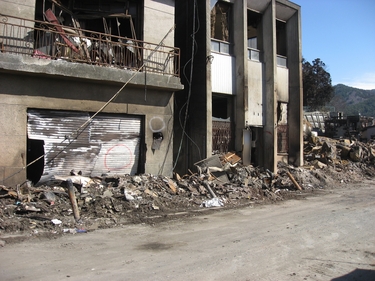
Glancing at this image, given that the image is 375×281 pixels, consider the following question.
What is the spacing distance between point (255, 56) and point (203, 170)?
6.42 meters

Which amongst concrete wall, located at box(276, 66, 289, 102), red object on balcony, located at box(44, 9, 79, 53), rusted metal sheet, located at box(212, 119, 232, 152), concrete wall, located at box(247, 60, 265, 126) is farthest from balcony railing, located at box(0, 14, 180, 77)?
concrete wall, located at box(276, 66, 289, 102)

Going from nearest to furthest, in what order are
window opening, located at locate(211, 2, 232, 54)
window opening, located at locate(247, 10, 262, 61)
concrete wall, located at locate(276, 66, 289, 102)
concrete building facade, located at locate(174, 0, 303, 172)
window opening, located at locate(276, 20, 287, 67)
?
concrete building facade, located at locate(174, 0, 303, 172)
window opening, located at locate(211, 2, 232, 54)
window opening, located at locate(247, 10, 262, 61)
concrete wall, located at locate(276, 66, 289, 102)
window opening, located at locate(276, 20, 287, 67)

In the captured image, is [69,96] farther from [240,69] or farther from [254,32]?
[254,32]

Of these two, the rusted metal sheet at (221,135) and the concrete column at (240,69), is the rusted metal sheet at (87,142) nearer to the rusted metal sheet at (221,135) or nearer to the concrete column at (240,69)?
the rusted metal sheet at (221,135)

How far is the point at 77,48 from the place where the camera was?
970cm

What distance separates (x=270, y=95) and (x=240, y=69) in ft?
6.69

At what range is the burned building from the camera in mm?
8422

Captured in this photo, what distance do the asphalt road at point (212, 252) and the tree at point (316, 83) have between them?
3078 cm

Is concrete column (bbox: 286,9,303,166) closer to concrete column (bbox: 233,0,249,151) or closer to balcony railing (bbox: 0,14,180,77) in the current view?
concrete column (bbox: 233,0,249,151)

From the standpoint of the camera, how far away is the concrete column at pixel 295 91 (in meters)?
15.8

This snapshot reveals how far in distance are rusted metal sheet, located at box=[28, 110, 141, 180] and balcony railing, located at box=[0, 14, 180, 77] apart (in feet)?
5.49

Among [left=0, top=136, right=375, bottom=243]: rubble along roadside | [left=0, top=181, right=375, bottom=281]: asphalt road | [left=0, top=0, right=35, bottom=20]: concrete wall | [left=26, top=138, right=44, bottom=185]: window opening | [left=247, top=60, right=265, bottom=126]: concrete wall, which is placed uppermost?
[left=0, top=0, right=35, bottom=20]: concrete wall

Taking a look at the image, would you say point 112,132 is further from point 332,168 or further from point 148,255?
point 332,168

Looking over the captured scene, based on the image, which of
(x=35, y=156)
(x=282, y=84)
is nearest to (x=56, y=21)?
(x=35, y=156)
